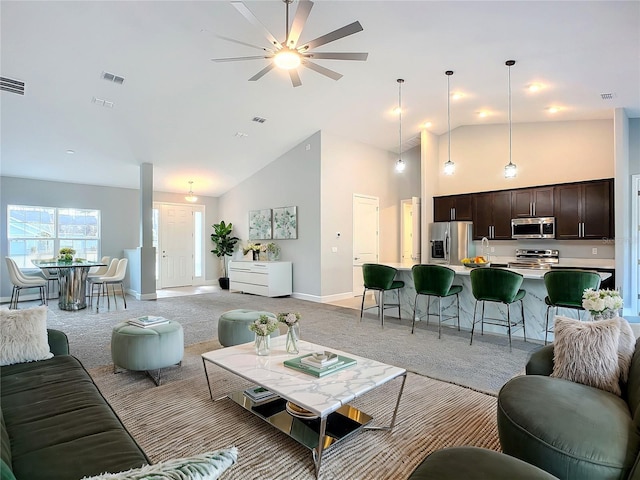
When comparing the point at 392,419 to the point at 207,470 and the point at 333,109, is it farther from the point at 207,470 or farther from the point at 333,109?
the point at 333,109

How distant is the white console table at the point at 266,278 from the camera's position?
7414 mm

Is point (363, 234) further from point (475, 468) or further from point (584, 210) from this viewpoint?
point (475, 468)

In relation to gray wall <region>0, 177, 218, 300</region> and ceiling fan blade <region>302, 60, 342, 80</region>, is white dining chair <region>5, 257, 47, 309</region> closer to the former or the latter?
gray wall <region>0, 177, 218, 300</region>

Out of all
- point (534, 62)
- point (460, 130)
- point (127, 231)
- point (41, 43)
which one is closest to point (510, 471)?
point (534, 62)

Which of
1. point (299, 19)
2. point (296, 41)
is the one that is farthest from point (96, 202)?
point (299, 19)

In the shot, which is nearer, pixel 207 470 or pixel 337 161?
pixel 207 470

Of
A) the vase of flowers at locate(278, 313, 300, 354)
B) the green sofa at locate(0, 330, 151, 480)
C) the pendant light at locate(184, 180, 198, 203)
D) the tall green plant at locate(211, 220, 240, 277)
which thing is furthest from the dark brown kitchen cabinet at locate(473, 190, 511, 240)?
the green sofa at locate(0, 330, 151, 480)

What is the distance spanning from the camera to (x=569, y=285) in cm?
362

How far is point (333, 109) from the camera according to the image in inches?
244

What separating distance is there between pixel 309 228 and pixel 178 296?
3298mm

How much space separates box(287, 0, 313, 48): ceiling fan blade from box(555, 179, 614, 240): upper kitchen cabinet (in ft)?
17.9

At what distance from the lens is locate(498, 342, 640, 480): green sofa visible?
1378 millimetres

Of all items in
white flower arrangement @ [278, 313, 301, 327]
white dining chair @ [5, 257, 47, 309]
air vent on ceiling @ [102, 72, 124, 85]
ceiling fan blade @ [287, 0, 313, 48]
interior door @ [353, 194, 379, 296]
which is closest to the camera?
white flower arrangement @ [278, 313, 301, 327]

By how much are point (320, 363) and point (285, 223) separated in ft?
18.8
